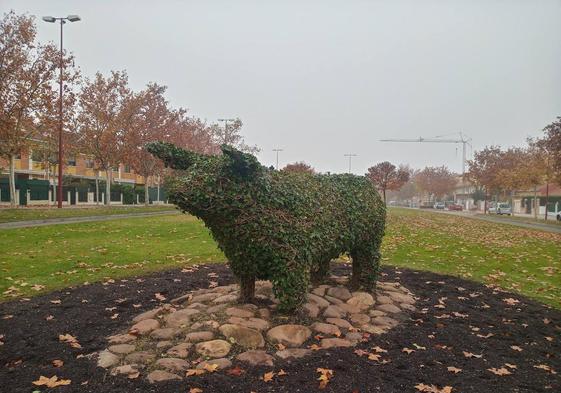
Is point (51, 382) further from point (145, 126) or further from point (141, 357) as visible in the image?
point (145, 126)

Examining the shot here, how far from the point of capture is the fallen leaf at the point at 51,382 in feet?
12.7

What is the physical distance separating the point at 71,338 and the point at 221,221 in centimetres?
243

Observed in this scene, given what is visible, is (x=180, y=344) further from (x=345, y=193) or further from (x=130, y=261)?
(x=130, y=261)

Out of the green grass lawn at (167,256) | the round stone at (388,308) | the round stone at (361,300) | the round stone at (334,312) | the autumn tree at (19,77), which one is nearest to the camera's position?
the round stone at (334,312)

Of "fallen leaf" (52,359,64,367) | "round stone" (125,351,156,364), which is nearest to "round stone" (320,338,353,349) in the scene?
"round stone" (125,351,156,364)

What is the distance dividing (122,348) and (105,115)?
103 feet

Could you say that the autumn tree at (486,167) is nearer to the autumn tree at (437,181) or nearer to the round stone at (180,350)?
the autumn tree at (437,181)

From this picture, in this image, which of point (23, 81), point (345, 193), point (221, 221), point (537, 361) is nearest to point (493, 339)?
point (537, 361)

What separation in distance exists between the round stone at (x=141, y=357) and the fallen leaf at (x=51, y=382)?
684mm

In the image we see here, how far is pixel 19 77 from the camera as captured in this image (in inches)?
848

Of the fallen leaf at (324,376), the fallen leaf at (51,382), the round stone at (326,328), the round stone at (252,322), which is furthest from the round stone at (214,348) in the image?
the fallen leaf at (51,382)

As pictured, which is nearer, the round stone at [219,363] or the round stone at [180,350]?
the round stone at [219,363]

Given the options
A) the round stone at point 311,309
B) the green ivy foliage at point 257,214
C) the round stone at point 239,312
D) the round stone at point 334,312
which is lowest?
the round stone at point 334,312

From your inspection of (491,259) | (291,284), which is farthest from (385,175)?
(291,284)
